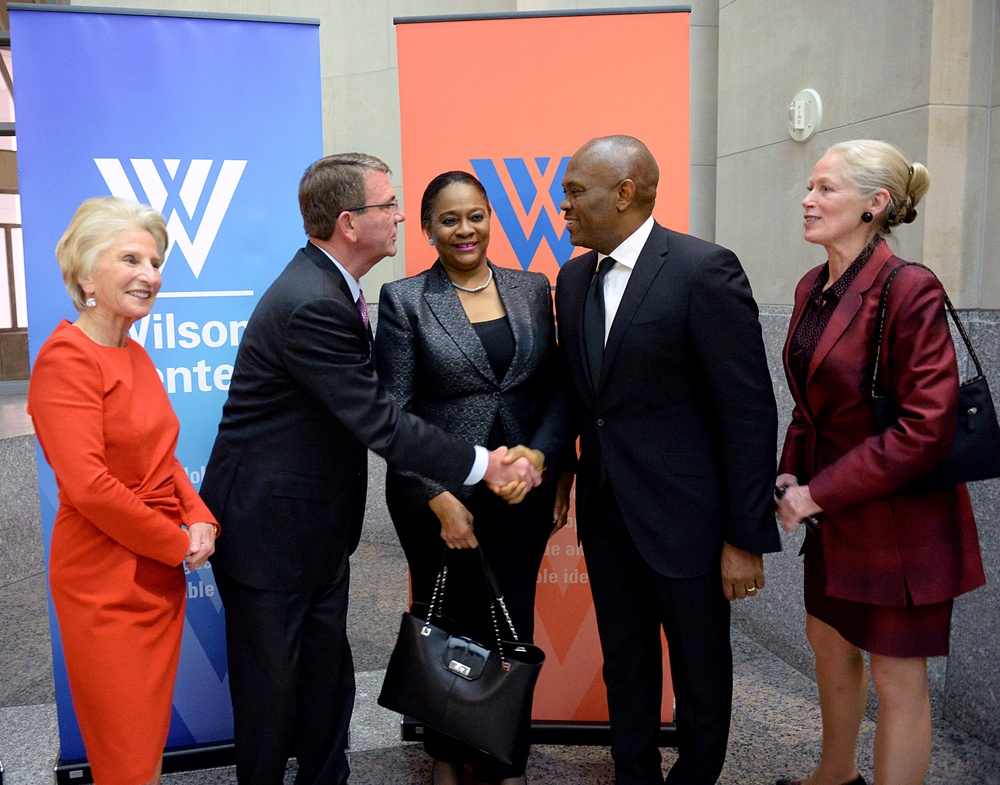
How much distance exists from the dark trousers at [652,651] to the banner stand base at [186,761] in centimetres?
129

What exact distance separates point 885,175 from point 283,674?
190cm

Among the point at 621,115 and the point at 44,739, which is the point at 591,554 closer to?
the point at 621,115

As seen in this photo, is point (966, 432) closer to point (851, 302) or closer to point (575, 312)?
point (851, 302)

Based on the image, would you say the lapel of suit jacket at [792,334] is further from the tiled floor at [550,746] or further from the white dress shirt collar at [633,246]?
the tiled floor at [550,746]

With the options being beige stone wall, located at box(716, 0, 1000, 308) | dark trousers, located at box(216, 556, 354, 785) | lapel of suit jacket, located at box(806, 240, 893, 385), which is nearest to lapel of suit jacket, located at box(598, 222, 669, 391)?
lapel of suit jacket, located at box(806, 240, 893, 385)

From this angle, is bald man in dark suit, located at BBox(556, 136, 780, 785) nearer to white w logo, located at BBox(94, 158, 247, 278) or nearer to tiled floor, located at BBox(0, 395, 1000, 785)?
tiled floor, located at BBox(0, 395, 1000, 785)

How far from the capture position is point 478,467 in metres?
2.18

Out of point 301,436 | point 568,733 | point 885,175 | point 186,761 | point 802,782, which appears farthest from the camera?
point 568,733

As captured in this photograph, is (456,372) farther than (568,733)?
No

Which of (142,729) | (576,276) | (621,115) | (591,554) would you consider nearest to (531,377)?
(576,276)

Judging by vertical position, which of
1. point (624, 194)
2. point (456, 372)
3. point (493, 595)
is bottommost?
point (493, 595)

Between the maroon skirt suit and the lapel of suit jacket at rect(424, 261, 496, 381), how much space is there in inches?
32.0

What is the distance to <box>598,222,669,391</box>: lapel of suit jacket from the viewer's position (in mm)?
2057

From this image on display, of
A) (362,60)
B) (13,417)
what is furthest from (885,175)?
(13,417)
